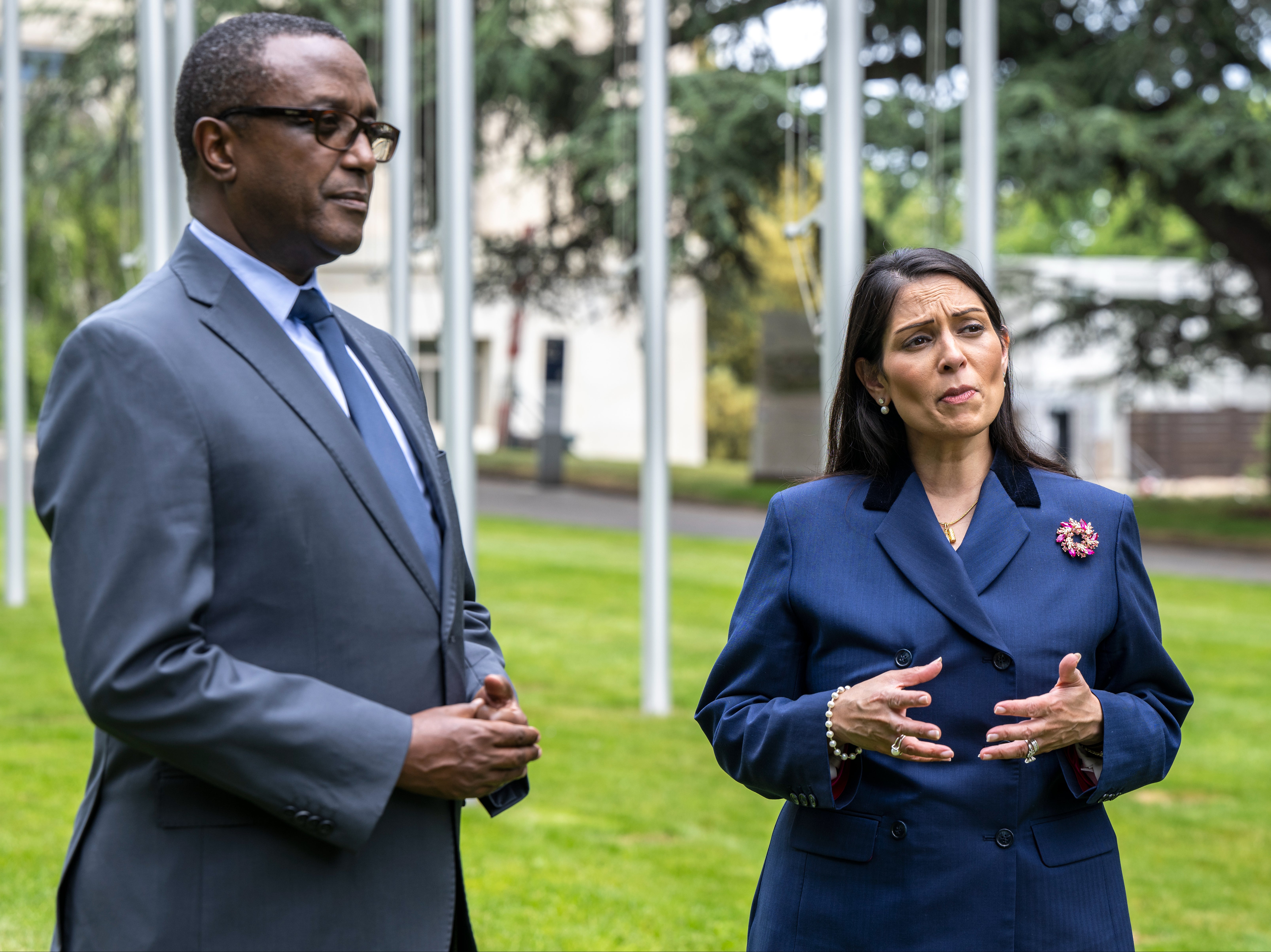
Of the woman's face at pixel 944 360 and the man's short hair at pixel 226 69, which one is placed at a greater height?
the man's short hair at pixel 226 69

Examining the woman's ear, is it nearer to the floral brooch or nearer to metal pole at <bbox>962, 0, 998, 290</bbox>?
the floral brooch

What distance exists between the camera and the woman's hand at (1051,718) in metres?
2.20

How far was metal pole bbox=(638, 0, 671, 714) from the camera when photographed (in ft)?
25.7

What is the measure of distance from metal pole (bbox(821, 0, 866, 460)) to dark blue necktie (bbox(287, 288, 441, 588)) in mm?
4622

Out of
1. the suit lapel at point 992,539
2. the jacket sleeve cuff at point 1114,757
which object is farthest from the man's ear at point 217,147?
the jacket sleeve cuff at point 1114,757

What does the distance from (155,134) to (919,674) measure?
8348 millimetres

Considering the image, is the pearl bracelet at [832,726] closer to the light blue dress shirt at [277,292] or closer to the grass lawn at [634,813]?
the light blue dress shirt at [277,292]

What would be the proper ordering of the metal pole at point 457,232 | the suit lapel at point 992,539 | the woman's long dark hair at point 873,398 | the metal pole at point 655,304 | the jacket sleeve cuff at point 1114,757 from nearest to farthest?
the jacket sleeve cuff at point 1114,757 → the suit lapel at point 992,539 → the woman's long dark hair at point 873,398 → the metal pole at point 457,232 → the metal pole at point 655,304

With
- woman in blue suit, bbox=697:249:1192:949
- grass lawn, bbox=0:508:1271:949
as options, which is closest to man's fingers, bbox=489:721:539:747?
woman in blue suit, bbox=697:249:1192:949

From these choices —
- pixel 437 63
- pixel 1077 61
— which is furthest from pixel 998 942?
pixel 1077 61

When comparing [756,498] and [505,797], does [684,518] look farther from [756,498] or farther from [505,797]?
[505,797]

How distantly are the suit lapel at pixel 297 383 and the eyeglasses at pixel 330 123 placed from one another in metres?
0.22

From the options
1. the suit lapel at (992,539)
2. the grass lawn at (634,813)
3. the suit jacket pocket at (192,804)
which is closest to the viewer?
the suit jacket pocket at (192,804)

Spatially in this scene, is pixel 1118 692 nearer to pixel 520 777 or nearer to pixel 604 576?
pixel 520 777
